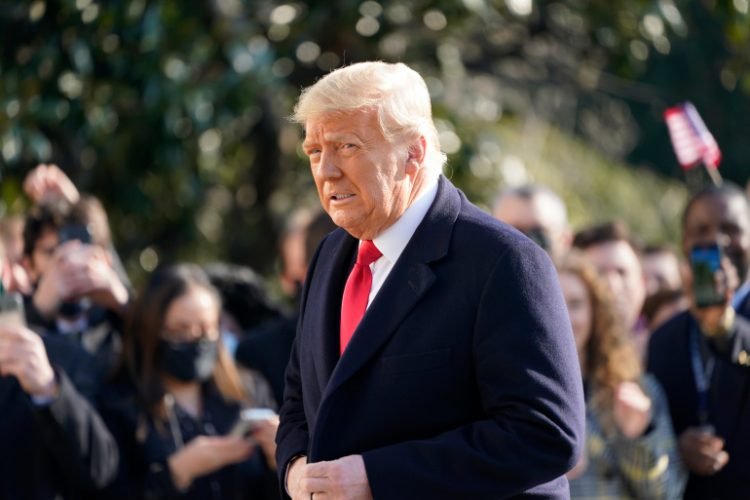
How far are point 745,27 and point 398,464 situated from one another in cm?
513

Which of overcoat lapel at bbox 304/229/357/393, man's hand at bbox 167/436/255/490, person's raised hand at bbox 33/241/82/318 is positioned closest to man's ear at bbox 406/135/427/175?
overcoat lapel at bbox 304/229/357/393

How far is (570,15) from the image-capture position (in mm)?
9195

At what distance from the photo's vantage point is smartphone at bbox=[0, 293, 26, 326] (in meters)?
4.23

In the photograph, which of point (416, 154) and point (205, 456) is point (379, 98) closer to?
point (416, 154)

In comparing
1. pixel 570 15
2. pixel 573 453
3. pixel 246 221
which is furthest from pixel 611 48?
pixel 573 453

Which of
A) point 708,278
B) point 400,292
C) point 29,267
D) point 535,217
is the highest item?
point 400,292

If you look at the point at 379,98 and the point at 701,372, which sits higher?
the point at 379,98

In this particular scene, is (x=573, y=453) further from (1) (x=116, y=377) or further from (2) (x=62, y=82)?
(2) (x=62, y=82)

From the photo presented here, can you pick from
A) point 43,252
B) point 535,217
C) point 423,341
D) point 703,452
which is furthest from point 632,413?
point 43,252

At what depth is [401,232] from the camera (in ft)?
10.4

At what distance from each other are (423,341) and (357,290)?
0.27m

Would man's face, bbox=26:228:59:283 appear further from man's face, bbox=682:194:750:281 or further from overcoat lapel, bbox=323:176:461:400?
overcoat lapel, bbox=323:176:461:400

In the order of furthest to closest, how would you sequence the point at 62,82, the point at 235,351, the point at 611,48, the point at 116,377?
1. the point at 611,48
2. the point at 62,82
3. the point at 235,351
4. the point at 116,377

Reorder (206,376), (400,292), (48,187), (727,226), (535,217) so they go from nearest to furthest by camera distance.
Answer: (400,292)
(206,376)
(727,226)
(48,187)
(535,217)
